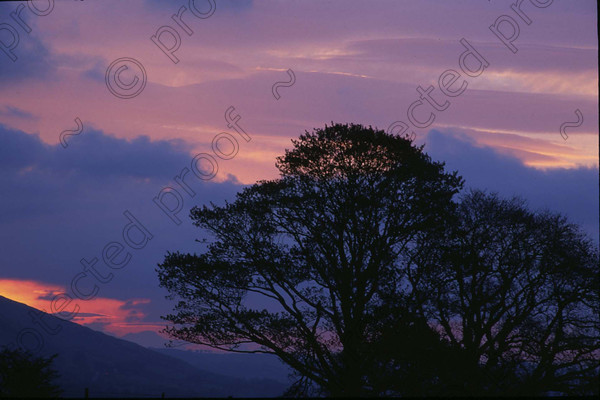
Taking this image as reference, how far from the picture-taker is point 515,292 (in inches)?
1259

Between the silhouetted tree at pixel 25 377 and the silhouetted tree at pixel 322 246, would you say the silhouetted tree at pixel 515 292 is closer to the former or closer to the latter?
the silhouetted tree at pixel 322 246

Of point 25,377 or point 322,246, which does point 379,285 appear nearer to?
point 322,246

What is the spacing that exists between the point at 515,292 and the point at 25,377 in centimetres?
2424

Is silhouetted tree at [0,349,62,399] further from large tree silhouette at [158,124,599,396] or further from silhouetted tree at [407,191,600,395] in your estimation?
silhouetted tree at [407,191,600,395]

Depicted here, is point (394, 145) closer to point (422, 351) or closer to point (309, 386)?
point (422, 351)

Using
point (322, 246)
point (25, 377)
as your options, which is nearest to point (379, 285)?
point (322, 246)

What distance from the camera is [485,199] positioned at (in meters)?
33.7

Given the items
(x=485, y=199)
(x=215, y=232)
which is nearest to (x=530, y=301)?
(x=485, y=199)

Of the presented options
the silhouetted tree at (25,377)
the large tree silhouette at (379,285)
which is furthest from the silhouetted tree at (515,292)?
the silhouetted tree at (25,377)

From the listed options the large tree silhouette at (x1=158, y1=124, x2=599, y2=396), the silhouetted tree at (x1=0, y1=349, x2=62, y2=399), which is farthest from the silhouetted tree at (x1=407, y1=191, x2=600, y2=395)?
the silhouetted tree at (x1=0, y1=349, x2=62, y2=399)

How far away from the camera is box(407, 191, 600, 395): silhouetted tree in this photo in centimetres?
2859

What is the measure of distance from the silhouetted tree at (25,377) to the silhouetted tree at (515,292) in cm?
1723

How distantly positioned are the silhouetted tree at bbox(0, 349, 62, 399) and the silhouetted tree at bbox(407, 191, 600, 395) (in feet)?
56.5

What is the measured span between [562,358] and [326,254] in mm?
12926
